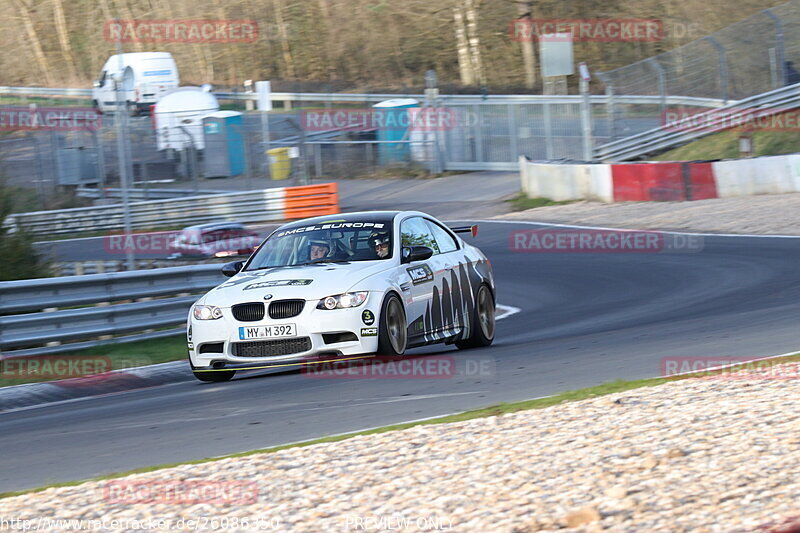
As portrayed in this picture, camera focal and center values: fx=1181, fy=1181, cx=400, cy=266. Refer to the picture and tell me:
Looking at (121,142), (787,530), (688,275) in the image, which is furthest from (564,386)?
(121,142)

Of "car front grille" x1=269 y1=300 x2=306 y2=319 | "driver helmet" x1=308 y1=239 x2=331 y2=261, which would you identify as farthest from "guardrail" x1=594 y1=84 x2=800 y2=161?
"car front grille" x1=269 y1=300 x2=306 y2=319

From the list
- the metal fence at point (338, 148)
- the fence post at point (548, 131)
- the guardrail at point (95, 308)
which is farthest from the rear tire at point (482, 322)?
the fence post at point (548, 131)

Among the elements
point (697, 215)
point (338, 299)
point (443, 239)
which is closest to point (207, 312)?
point (338, 299)

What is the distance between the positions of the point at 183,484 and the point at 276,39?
53720 mm

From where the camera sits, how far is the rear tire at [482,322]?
11719mm

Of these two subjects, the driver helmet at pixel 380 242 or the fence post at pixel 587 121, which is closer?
the driver helmet at pixel 380 242

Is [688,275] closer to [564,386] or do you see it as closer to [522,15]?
[564,386]

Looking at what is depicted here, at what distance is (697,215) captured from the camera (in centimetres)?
2391

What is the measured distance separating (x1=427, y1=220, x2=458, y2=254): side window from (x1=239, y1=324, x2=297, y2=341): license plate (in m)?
2.41

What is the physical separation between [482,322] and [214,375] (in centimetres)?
283

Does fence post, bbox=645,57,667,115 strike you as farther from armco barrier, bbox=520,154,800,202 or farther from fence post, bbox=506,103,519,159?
armco barrier, bbox=520,154,800,202

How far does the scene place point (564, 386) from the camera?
8445 mm

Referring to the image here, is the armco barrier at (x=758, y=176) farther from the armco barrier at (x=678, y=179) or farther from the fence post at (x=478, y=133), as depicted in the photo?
the fence post at (x=478, y=133)

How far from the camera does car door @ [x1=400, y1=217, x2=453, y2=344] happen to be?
10.5 meters
